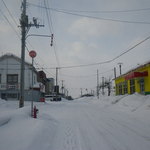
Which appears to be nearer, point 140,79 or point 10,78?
point 140,79

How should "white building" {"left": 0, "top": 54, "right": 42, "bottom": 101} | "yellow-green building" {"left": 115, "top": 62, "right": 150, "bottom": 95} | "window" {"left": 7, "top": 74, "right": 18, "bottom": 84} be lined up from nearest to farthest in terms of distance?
1. "yellow-green building" {"left": 115, "top": 62, "right": 150, "bottom": 95}
2. "white building" {"left": 0, "top": 54, "right": 42, "bottom": 101}
3. "window" {"left": 7, "top": 74, "right": 18, "bottom": 84}

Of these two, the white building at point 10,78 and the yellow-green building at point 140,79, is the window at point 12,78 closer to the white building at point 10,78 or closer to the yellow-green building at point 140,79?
the white building at point 10,78

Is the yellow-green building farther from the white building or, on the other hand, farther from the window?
the window

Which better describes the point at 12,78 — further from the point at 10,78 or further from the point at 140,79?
the point at 140,79

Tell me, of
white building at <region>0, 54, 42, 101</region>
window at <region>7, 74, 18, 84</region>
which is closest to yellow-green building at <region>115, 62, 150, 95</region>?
white building at <region>0, 54, 42, 101</region>

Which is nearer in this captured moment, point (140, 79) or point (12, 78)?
point (140, 79)

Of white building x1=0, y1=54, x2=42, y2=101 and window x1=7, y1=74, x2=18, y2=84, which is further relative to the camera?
window x1=7, y1=74, x2=18, y2=84

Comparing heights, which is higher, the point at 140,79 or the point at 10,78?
the point at 10,78

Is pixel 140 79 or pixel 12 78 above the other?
pixel 12 78

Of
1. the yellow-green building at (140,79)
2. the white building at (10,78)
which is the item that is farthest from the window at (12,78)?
the yellow-green building at (140,79)

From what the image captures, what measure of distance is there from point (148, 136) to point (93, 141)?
2.33m

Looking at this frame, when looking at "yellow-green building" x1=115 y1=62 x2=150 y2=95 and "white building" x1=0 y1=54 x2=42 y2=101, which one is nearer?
"yellow-green building" x1=115 y1=62 x2=150 y2=95

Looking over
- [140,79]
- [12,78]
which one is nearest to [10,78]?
[12,78]

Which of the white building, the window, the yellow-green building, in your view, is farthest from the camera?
the window
